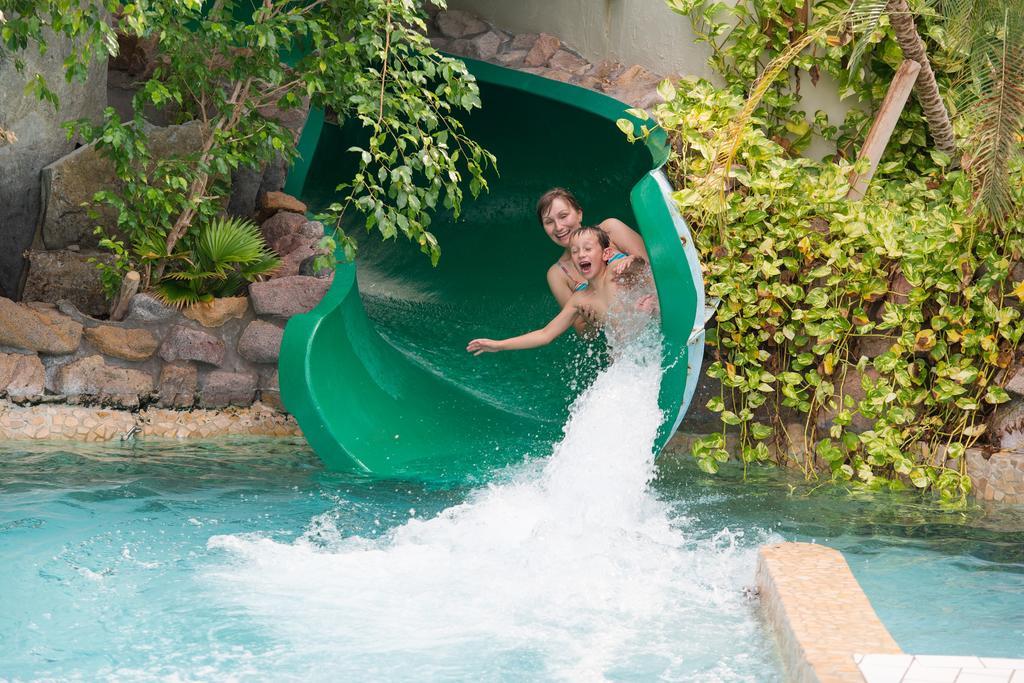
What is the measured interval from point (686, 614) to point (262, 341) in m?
3.08

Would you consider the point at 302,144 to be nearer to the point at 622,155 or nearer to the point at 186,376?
the point at 186,376

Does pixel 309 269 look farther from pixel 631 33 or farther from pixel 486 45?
pixel 631 33

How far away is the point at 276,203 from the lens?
6195 millimetres

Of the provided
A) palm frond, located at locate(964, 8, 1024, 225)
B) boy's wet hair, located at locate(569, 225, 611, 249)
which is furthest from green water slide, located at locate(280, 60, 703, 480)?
palm frond, located at locate(964, 8, 1024, 225)

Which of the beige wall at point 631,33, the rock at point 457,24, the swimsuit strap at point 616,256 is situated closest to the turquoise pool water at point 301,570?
the swimsuit strap at point 616,256

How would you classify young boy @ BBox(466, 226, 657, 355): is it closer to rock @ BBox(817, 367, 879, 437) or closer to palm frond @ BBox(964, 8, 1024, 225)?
rock @ BBox(817, 367, 879, 437)

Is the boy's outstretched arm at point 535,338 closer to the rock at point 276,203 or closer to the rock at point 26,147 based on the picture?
the rock at point 276,203

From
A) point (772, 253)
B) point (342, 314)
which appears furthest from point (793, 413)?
point (342, 314)

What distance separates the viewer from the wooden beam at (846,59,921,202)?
499 centimetres

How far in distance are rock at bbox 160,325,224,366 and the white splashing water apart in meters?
1.79

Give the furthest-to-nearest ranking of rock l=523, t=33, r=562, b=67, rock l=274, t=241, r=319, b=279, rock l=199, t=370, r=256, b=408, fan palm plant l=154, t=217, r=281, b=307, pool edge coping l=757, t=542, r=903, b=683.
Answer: rock l=523, t=33, r=562, b=67 → rock l=274, t=241, r=319, b=279 → fan palm plant l=154, t=217, r=281, b=307 → rock l=199, t=370, r=256, b=408 → pool edge coping l=757, t=542, r=903, b=683

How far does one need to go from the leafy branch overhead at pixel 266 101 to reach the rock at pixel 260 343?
1.79ft

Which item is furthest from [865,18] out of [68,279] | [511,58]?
[68,279]

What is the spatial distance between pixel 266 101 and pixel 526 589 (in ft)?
10.9
